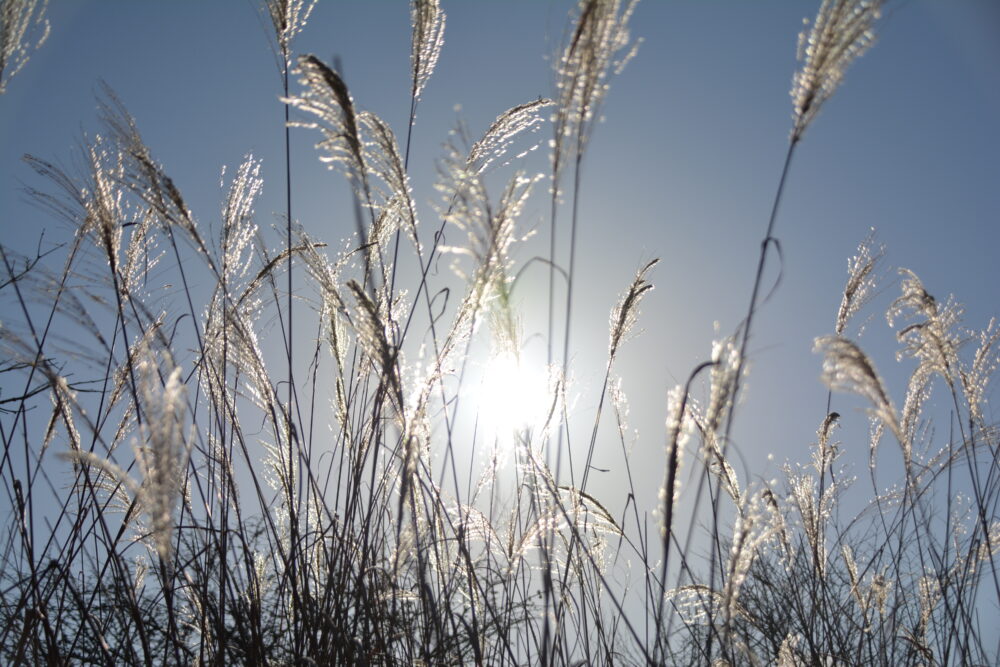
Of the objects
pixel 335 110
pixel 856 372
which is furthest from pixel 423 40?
pixel 856 372

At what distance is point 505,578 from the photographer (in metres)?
2.36

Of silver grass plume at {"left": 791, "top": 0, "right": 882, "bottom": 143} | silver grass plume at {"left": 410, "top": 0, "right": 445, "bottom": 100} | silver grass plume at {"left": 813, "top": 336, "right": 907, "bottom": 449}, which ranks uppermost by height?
silver grass plume at {"left": 410, "top": 0, "right": 445, "bottom": 100}

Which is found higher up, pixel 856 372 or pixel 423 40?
pixel 423 40

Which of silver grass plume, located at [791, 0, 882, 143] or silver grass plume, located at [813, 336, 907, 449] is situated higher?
silver grass plume, located at [791, 0, 882, 143]

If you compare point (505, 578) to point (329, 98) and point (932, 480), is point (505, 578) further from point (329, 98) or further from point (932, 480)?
point (932, 480)

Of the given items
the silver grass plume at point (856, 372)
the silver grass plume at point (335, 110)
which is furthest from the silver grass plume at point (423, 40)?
the silver grass plume at point (856, 372)

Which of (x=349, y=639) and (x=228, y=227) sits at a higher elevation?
(x=228, y=227)

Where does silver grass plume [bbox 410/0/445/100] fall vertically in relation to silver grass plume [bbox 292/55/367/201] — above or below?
above

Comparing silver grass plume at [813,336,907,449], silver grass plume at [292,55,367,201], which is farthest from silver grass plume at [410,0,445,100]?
silver grass plume at [813,336,907,449]

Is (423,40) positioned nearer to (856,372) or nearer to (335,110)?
(335,110)

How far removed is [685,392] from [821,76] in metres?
0.79

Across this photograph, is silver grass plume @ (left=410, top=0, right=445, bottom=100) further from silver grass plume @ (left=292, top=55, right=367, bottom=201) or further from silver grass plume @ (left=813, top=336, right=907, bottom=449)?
silver grass plume @ (left=813, top=336, right=907, bottom=449)

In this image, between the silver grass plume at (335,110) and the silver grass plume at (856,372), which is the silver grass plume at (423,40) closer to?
the silver grass plume at (335,110)

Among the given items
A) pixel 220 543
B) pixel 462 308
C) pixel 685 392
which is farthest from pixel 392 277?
pixel 685 392
